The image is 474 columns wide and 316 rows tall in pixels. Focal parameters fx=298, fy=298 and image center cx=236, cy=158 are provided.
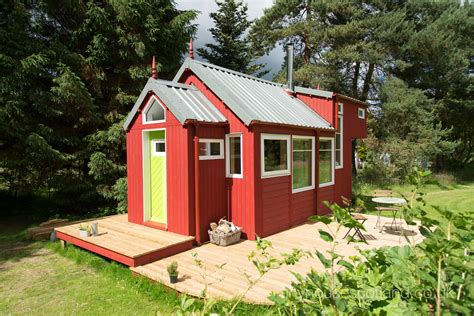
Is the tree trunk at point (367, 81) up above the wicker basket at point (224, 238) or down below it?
above

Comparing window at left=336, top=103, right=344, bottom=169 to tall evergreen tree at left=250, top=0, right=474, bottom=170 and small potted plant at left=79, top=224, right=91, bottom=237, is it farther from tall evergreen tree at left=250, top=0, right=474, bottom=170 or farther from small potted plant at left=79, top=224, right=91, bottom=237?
tall evergreen tree at left=250, top=0, right=474, bottom=170

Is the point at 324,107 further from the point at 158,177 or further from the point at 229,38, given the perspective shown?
the point at 229,38

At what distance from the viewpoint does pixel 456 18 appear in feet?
63.5

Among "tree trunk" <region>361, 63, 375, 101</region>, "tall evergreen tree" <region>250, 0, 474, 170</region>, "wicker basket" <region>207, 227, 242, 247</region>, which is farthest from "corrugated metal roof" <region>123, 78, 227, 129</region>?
"tree trunk" <region>361, 63, 375, 101</region>

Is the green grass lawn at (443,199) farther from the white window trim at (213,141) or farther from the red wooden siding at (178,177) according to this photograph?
the red wooden siding at (178,177)

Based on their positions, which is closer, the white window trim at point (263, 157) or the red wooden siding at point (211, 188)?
the red wooden siding at point (211, 188)

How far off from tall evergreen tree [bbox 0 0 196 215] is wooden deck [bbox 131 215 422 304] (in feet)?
19.4

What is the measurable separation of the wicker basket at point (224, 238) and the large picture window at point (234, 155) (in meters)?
1.41

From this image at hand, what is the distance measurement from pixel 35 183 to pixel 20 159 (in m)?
1.06

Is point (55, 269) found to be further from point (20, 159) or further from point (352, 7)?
point (352, 7)

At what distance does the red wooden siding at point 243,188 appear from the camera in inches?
282

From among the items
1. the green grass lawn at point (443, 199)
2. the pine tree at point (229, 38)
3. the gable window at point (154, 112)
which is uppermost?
the pine tree at point (229, 38)

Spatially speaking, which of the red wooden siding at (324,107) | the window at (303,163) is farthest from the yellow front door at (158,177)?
the red wooden siding at (324,107)

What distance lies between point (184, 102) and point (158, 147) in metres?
1.57
